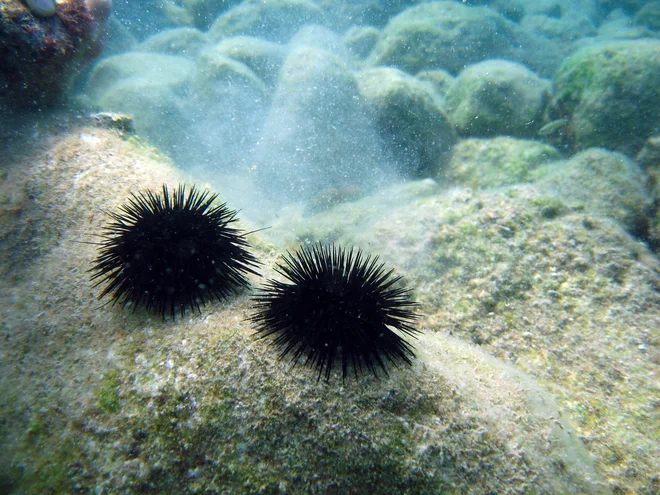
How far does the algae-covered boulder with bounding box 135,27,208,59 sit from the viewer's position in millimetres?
13938

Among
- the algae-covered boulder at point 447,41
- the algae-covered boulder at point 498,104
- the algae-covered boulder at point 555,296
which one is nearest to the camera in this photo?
the algae-covered boulder at point 555,296

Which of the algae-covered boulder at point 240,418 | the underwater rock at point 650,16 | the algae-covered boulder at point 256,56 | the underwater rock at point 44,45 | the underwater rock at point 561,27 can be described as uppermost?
the underwater rock at point 650,16

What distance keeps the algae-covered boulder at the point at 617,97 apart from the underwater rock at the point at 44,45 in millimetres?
11121

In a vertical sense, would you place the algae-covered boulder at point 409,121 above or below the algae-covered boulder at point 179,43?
below

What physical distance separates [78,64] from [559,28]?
2159cm

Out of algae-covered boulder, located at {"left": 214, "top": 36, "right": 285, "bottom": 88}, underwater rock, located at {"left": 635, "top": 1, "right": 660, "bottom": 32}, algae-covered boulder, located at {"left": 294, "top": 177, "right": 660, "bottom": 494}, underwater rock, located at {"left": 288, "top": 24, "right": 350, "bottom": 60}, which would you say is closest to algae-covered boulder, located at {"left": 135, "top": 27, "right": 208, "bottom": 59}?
underwater rock, located at {"left": 288, "top": 24, "right": 350, "bottom": 60}

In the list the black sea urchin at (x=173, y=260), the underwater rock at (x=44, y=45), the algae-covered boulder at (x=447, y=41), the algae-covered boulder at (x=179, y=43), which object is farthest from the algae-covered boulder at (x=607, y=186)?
the algae-covered boulder at (x=179, y=43)

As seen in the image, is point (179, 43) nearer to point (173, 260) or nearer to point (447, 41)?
point (447, 41)

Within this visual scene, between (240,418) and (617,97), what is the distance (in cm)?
1076

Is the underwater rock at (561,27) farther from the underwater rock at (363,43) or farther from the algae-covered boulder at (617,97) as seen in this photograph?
the algae-covered boulder at (617,97)

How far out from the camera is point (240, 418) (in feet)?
7.97

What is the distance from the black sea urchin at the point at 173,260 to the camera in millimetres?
2920

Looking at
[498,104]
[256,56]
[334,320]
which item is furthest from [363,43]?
[334,320]

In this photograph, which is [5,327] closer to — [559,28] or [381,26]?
[381,26]
